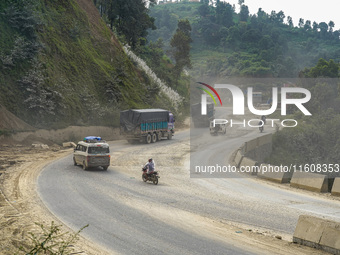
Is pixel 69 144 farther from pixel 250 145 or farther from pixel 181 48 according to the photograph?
pixel 181 48

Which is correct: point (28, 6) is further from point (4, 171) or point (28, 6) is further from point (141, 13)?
point (141, 13)

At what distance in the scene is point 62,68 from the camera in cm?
4972

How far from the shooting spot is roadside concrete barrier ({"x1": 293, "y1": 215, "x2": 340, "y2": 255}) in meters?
13.1

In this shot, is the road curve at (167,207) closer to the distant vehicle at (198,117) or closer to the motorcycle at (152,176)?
the motorcycle at (152,176)

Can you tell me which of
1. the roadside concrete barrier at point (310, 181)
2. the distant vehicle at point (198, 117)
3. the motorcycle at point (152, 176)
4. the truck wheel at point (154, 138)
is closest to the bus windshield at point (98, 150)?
the motorcycle at point (152, 176)

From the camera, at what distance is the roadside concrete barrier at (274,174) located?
89.6 ft

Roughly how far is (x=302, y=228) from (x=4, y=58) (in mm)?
36996

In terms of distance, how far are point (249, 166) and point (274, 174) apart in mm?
3280

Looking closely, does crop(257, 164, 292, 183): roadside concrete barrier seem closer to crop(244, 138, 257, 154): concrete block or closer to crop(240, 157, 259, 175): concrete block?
crop(240, 157, 259, 175): concrete block

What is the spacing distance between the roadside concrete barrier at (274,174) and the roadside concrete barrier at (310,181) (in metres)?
1.48

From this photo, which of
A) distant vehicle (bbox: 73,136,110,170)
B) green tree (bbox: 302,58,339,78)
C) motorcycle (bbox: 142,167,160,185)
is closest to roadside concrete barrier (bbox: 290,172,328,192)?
motorcycle (bbox: 142,167,160,185)

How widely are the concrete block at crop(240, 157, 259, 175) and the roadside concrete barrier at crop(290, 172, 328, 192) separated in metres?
4.74

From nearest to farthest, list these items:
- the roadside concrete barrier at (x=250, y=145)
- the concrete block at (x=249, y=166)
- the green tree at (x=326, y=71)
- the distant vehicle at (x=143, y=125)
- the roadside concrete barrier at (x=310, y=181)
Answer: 1. the roadside concrete barrier at (x=310, y=181)
2. the concrete block at (x=249, y=166)
3. the roadside concrete barrier at (x=250, y=145)
4. the distant vehicle at (x=143, y=125)
5. the green tree at (x=326, y=71)

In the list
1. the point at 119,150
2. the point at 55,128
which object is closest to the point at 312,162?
the point at 119,150
